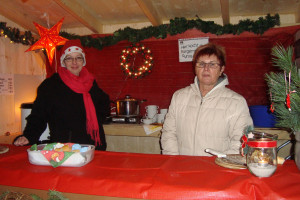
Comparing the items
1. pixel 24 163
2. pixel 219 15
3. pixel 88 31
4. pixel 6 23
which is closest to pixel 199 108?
pixel 24 163

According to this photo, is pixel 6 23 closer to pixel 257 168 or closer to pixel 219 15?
pixel 219 15

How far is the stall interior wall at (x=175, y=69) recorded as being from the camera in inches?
134

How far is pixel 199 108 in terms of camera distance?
5.98 ft

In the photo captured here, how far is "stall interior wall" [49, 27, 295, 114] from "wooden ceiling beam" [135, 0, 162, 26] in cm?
31

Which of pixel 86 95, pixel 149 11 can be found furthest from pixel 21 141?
pixel 149 11

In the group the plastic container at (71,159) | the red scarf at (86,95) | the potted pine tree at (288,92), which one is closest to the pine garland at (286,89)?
the potted pine tree at (288,92)

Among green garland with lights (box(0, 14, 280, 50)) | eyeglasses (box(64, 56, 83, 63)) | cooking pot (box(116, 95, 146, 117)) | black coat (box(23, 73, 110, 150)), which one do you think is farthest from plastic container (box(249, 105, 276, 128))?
eyeglasses (box(64, 56, 83, 63))

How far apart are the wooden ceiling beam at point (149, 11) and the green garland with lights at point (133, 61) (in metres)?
0.45

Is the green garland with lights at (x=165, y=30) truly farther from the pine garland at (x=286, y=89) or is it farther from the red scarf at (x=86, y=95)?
the pine garland at (x=286, y=89)

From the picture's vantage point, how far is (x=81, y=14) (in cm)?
347

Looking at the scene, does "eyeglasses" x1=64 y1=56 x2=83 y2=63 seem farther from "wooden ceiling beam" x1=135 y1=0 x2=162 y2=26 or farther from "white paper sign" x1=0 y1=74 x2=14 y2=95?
"white paper sign" x1=0 y1=74 x2=14 y2=95

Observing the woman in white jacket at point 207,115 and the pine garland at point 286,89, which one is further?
the woman in white jacket at point 207,115

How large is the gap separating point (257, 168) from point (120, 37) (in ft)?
10.0

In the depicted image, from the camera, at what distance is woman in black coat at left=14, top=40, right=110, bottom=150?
2084 millimetres
